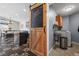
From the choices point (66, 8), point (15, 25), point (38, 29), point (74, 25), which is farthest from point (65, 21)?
point (15, 25)

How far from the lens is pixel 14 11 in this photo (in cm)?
276

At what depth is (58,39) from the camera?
3.39m

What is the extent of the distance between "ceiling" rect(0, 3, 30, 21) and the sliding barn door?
11.5 inches

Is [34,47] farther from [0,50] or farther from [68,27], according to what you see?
[68,27]

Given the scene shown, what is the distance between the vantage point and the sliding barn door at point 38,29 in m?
2.46

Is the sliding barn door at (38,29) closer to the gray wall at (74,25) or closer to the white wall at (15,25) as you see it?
the white wall at (15,25)

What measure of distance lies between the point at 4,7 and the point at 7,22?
1.44 feet

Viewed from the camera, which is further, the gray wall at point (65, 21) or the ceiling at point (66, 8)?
the gray wall at point (65, 21)

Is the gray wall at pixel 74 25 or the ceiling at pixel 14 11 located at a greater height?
the ceiling at pixel 14 11

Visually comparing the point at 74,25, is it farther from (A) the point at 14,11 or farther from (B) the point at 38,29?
(A) the point at 14,11

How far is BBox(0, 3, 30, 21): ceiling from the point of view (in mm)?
2523

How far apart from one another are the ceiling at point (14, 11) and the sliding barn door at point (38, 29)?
0.29m

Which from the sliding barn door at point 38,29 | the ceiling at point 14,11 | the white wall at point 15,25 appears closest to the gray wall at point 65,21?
the sliding barn door at point 38,29

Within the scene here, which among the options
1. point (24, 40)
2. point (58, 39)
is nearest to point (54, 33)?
point (58, 39)
